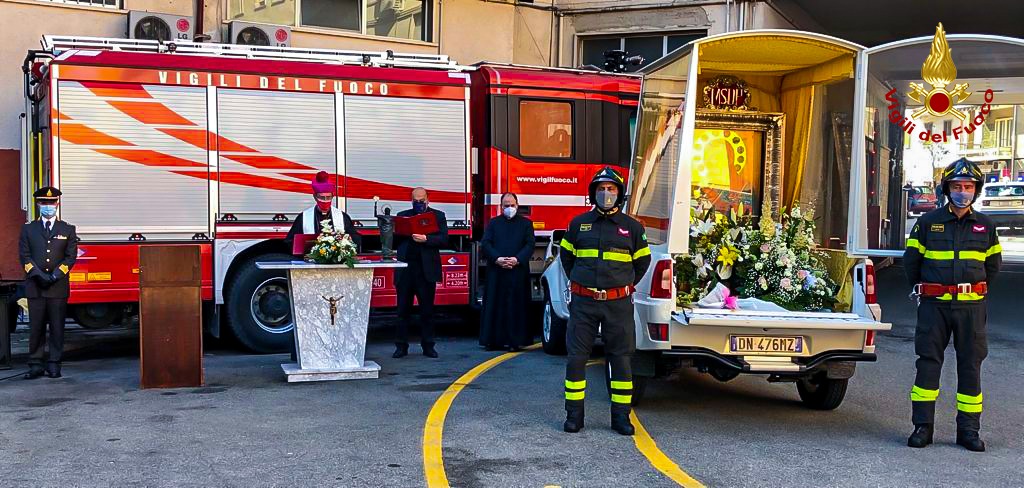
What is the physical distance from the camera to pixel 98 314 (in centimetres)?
1099

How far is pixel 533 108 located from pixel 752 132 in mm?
3346

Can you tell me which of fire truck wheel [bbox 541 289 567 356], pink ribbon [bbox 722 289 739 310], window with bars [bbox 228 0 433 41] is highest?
window with bars [bbox 228 0 433 41]

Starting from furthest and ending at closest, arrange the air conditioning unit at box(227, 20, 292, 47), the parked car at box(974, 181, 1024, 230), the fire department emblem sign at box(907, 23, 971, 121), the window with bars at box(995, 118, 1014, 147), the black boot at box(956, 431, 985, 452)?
the air conditioning unit at box(227, 20, 292, 47) < the parked car at box(974, 181, 1024, 230) < the window with bars at box(995, 118, 1014, 147) < the fire department emblem sign at box(907, 23, 971, 121) < the black boot at box(956, 431, 985, 452)

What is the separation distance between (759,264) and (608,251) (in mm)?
1729

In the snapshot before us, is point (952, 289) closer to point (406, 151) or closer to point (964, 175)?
point (964, 175)

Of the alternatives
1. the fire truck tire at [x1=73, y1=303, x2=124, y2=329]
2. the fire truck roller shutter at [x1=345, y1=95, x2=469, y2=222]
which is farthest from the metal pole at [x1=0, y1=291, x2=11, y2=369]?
the fire truck roller shutter at [x1=345, y1=95, x2=469, y2=222]

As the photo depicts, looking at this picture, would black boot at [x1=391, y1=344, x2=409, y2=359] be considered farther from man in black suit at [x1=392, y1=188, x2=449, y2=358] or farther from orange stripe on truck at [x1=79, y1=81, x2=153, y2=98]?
orange stripe on truck at [x1=79, y1=81, x2=153, y2=98]

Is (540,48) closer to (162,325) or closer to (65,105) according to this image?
(65,105)

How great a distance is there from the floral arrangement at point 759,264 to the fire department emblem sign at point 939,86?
4.80 ft

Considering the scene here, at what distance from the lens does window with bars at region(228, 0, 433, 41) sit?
661 inches

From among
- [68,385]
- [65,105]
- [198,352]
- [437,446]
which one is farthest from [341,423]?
[65,105]

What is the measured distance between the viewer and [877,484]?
605cm

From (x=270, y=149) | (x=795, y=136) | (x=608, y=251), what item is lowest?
(x=608, y=251)

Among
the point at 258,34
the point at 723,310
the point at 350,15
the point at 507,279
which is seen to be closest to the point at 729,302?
the point at 723,310
